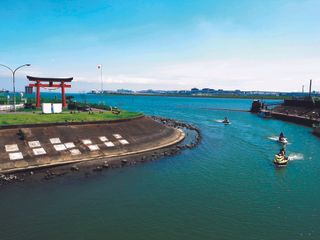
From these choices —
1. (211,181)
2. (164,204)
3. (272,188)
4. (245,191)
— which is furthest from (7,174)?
(272,188)

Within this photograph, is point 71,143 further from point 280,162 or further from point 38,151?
point 280,162

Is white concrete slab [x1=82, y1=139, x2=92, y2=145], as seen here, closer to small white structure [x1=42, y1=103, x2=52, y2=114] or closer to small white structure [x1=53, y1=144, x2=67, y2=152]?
small white structure [x1=53, y1=144, x2=67, y2=152]

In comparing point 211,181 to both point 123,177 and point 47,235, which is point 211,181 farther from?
point 47,235

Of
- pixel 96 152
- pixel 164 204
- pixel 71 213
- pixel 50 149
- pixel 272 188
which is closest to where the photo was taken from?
pixel 71 213

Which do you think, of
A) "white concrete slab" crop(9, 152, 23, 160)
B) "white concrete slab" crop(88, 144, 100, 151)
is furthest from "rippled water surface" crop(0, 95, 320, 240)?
"white concrete slab" crop(88, 144, 100, 151)

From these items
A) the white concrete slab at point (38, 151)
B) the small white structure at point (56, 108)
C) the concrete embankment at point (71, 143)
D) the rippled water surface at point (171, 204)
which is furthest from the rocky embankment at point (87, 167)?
the small white structure at point (56, 108)
